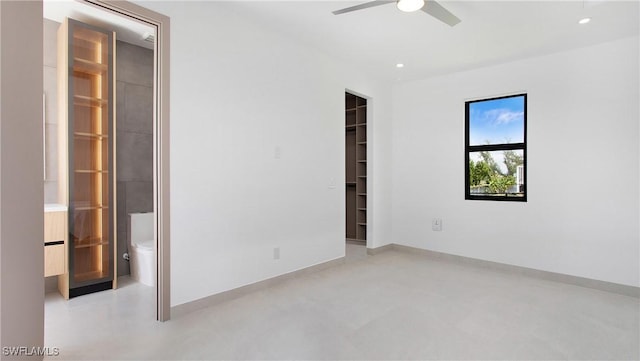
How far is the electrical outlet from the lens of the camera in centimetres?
480

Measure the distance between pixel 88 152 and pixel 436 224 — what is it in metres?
4.25

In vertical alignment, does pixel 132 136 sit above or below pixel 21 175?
above

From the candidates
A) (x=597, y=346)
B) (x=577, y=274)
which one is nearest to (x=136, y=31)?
(x=597, y=346)

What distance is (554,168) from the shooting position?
3.86 metres

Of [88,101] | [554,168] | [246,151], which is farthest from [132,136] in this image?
[554,168]

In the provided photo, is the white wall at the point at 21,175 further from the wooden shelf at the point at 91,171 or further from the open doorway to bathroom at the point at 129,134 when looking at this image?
the wooden shelf at the point at 91,171

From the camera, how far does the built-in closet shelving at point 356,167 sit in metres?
5.66

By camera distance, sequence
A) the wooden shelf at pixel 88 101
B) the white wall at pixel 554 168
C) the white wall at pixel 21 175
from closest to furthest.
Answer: the white wall at pixel 21 175 < the wooden shelf at pixel 88 101 < the white wall at pixel 554 168

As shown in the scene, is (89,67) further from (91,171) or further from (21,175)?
(21,175)

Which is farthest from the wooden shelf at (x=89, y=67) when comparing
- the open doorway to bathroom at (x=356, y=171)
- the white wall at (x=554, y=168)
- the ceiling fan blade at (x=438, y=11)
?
the white wall at (x=554, y=168)

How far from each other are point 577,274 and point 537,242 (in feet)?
1.58

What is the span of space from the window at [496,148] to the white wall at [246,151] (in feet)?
5.77

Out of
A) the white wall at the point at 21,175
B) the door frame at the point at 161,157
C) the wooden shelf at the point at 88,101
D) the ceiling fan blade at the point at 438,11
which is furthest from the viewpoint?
the wooden shelf at the point at 88,101

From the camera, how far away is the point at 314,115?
3.95 m
